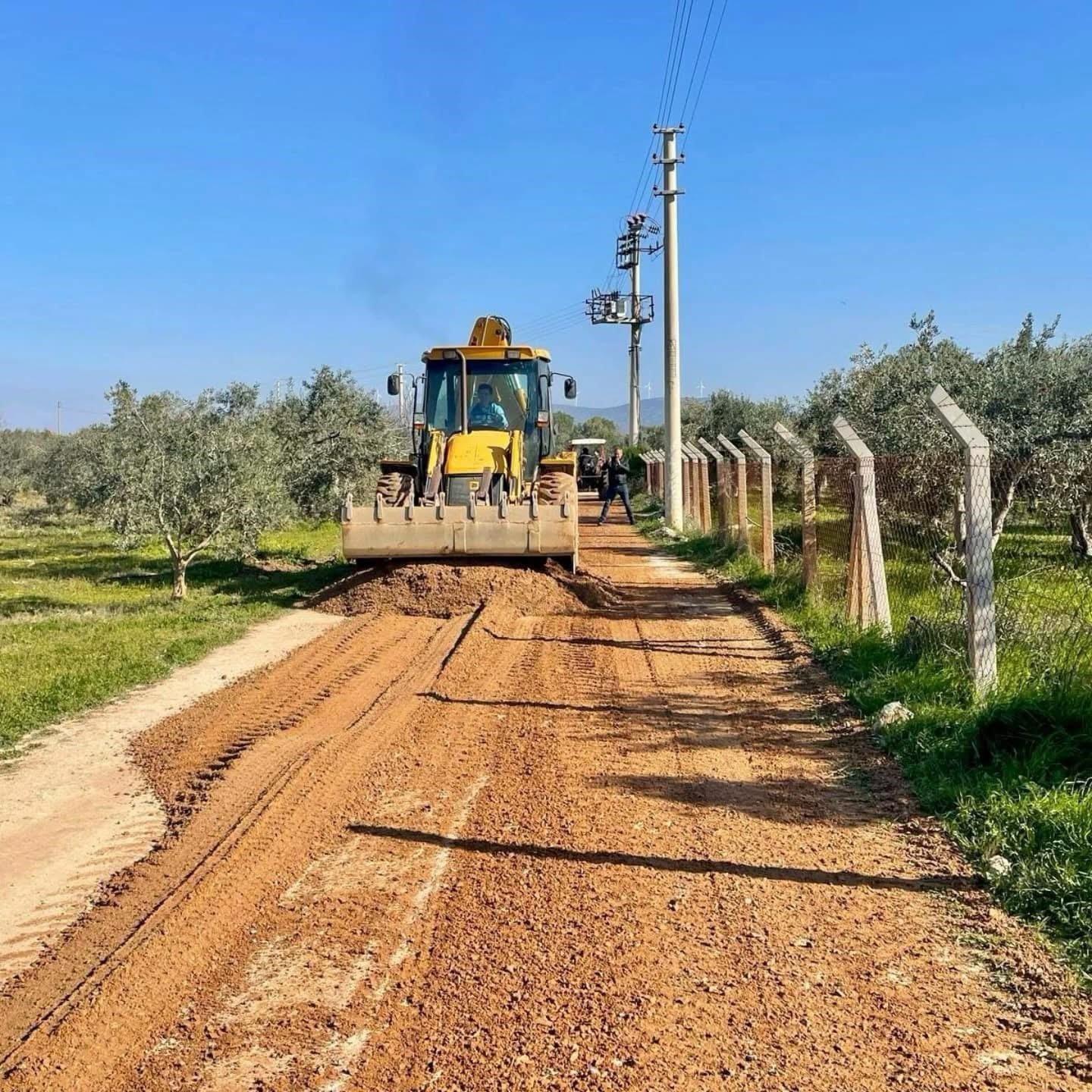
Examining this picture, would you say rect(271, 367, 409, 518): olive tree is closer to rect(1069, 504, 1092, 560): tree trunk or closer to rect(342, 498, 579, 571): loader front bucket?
rect(342, 498, 579, 571): loader front bucket

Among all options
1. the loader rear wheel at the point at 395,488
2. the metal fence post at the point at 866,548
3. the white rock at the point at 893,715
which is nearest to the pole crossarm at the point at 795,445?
the metal fence post at the point at 866,548

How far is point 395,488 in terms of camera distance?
1437cm

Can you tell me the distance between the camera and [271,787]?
5.71 meters

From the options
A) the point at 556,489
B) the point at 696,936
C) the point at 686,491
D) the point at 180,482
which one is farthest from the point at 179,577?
the point at 686,491

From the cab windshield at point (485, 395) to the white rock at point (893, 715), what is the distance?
8.76 meters

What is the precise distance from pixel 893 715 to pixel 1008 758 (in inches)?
46.4

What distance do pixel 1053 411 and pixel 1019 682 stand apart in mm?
7198

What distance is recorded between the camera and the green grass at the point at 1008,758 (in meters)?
4.20

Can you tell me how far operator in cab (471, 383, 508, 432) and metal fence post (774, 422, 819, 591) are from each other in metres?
4.59

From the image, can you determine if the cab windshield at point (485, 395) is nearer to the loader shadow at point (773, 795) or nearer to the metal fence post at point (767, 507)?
the metal fence post at point (767, 507)

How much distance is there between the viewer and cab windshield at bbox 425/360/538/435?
1465 centimetres

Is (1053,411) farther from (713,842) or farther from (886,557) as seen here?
(713,842)

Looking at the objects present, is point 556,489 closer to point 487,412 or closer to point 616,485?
point 487,412

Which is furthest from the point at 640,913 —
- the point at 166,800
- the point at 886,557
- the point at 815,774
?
the point at 886,557
